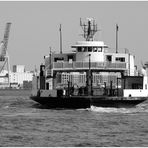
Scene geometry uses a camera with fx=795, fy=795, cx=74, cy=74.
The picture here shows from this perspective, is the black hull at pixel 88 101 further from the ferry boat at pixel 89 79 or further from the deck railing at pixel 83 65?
the deck railing at pixel 83 65

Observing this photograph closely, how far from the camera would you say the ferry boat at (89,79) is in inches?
2604

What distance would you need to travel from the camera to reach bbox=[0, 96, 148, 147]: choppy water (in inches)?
1613

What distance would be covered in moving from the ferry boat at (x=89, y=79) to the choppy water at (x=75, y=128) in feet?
6.80

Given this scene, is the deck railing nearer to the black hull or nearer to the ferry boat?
the ferry boat

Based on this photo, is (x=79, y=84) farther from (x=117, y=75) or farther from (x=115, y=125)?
(x=115, y=125)

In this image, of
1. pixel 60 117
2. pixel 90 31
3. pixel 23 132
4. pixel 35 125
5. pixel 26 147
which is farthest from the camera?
pixel 90 31

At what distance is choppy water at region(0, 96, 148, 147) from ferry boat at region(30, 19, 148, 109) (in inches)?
81.6

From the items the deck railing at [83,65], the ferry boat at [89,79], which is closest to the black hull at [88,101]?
the ferry boat at [89,79]

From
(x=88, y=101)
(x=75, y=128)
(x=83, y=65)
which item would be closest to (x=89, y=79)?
(x=83, y=65)

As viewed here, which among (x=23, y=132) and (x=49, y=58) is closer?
(x=23, y=132)

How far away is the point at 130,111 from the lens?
64.9 metres

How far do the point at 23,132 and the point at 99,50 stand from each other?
94.3 feet

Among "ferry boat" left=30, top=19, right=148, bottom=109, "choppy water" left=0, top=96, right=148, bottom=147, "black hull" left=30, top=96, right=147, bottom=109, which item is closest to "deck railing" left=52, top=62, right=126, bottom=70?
"ferry boat" left=30, top=19, right=148, bottom=109

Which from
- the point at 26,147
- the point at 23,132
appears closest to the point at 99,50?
the point at 23,132
